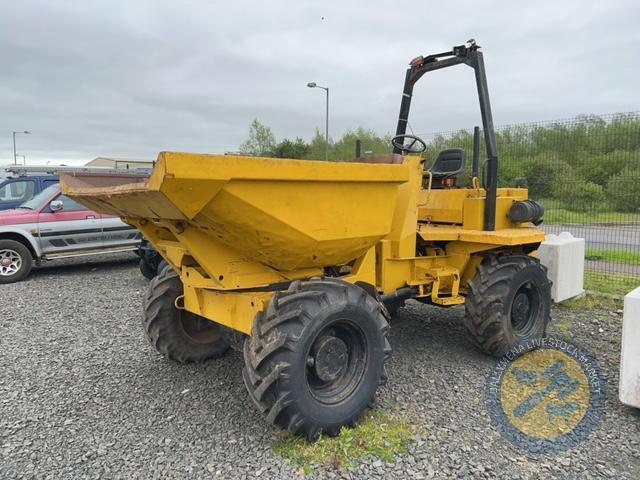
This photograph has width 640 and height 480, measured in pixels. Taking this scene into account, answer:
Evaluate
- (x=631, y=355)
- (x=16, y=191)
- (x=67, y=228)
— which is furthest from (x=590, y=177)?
(x=16, y=191)

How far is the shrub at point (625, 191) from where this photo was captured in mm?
8094

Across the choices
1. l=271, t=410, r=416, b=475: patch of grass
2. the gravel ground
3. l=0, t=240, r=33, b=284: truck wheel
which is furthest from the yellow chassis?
l=0, t=240, r=33, b=284: truck wheel

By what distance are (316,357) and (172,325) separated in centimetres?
159

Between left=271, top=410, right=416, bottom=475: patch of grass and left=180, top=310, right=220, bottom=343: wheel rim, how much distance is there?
1463 mm

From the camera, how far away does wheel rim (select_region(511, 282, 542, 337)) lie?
15.2ft

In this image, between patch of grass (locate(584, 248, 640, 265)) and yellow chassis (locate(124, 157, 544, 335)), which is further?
patch of grass (locate(584, 248, 640, 265))

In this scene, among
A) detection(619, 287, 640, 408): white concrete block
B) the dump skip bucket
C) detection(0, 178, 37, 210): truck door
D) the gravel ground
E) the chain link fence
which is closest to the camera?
the dump skip bucket

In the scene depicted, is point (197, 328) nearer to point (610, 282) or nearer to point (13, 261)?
point (13, 261)

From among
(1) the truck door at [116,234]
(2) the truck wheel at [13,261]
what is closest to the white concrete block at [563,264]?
(1) the truck door at [116,234]

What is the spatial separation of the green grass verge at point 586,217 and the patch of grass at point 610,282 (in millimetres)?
1260

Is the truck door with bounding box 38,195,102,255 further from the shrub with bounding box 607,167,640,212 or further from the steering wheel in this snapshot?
the shrub with bounding box 607,167,640,212

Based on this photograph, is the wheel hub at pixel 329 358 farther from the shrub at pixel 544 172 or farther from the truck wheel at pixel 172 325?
the shrub at pixel 544 172

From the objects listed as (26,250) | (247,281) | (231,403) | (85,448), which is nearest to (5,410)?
(85,448)

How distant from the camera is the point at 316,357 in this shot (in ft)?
10.1
